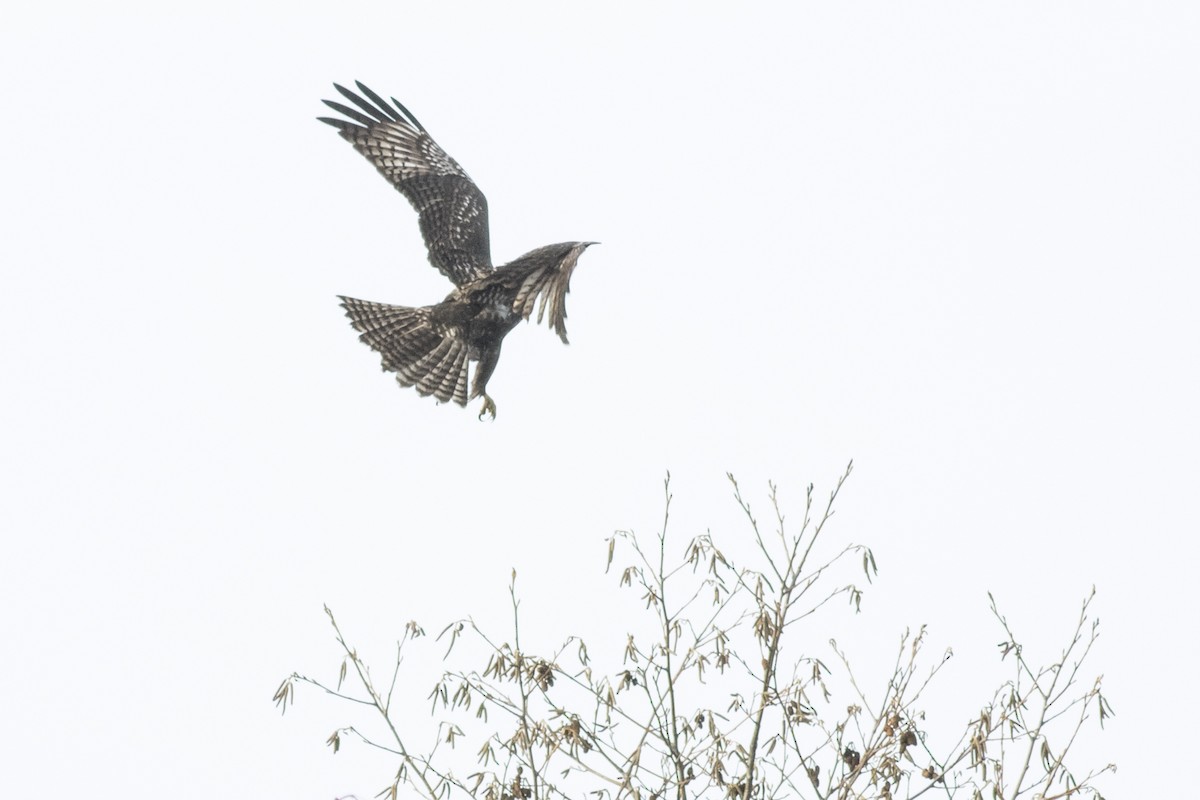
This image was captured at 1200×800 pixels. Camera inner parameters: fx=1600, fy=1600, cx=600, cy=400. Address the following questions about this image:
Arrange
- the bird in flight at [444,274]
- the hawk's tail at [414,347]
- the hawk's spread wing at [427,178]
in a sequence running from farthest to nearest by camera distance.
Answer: the hawk's spread wing at [427,178] < the hawk's tail at [414,347] < the bird in flight at [444,274]

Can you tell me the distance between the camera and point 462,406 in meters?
11.1

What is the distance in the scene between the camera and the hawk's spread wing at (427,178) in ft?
39.4

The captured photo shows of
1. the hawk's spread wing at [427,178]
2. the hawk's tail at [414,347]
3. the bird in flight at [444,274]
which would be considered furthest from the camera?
the hawk's spread wing at [427,178]

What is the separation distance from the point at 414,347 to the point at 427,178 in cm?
189

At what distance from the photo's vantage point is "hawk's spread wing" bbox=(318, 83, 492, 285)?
1200 cm

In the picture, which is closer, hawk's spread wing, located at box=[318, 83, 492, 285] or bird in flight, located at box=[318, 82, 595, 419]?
bird in flight, located at box=[318, 82, 595, 419]

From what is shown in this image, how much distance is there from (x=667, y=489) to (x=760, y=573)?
0.64m

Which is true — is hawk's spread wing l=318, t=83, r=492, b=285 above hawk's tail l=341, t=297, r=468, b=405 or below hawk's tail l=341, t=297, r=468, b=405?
above

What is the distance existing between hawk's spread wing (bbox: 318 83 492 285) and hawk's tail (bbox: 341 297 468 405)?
0.51 m

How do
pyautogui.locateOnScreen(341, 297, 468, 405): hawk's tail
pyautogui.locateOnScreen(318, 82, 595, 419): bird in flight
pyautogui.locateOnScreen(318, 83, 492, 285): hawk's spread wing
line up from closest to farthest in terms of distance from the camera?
pyautogui.locateOnScreen(318, 82, 595, 419): bird in flight < pyautogui.locateOnScreen(341, 297, 468, 405): hawk's tail < pyautogui.locateOnScreen(318, 83, 492, 285): hawk's spread wing

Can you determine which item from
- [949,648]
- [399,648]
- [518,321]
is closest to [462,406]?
[518,321]

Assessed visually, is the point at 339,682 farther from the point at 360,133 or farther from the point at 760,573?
the point at 360,133

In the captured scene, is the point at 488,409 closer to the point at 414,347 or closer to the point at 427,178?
the point at 414,347

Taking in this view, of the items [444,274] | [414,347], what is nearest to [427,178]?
[444,274]
